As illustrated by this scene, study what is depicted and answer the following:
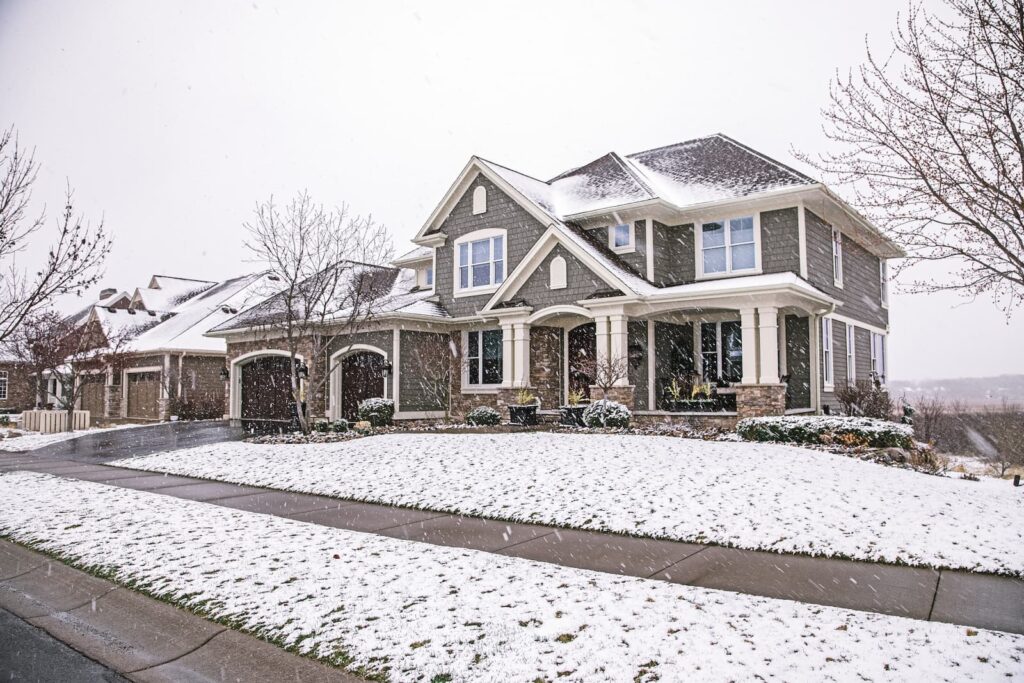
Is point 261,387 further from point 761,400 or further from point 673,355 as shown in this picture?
point 761,400

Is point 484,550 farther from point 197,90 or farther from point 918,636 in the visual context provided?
point 197,90

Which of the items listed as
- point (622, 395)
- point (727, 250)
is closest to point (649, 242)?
point (727, 250)

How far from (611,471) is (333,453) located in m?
6.09

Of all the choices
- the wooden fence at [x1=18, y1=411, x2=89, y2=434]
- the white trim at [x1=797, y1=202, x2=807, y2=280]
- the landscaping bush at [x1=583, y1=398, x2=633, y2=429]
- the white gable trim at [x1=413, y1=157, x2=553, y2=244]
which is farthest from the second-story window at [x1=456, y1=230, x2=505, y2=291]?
the wooden fence at [x1=18, y1=411, x2=89, y2=434]

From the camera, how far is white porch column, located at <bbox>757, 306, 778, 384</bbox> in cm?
1595

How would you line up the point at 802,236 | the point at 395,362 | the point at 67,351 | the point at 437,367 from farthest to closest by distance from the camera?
the point at 67,351
the point at 437,367
the point at 395,362
the point at 802,236

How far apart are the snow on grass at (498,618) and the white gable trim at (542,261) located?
1167 cm

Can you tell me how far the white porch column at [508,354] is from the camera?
1967 centimetres

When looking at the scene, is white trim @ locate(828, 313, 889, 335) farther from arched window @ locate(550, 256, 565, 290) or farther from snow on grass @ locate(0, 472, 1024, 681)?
snow on grass @ locate(0, 472, 1024, 681)

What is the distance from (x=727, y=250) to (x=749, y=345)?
3.61 meters

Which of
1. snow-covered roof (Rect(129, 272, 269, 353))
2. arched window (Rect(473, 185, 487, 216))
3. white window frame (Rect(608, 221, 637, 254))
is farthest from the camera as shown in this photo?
snow-covered roof (Rect(129, 272, 269, 353))

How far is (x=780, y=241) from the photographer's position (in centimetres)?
1798

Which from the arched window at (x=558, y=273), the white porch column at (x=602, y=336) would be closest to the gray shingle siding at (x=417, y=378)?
the arched window at (x=558, y=273)

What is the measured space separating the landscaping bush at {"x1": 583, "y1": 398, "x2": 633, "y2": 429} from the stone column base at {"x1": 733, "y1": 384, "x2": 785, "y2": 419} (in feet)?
8.76
